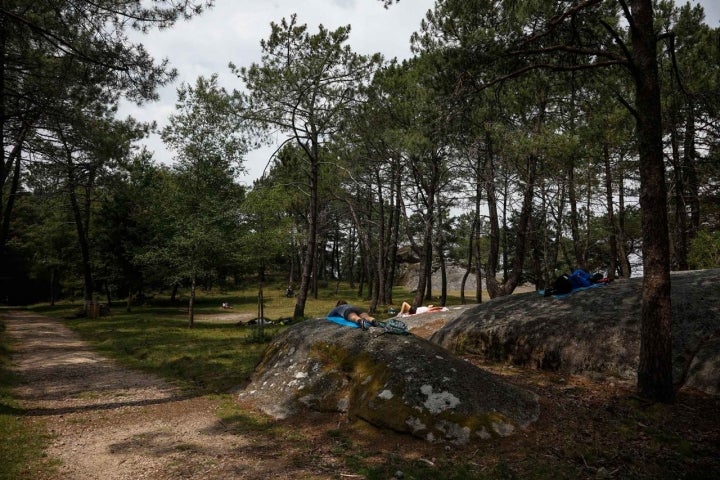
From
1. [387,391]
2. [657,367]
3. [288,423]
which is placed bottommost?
[288,423]

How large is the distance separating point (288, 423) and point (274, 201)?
47.8 feet

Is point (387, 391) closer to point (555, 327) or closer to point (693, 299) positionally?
point (555, 327)

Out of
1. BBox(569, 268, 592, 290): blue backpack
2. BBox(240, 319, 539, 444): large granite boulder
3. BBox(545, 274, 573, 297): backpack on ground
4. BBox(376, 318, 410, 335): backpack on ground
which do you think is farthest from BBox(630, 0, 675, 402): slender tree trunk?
BBox(376, 318, 410, 335): backpack on ground

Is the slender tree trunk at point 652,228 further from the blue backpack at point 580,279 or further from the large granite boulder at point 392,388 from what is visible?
the blue backpack at point 580,279

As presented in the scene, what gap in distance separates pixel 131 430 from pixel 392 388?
409cm

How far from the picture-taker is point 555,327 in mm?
7965

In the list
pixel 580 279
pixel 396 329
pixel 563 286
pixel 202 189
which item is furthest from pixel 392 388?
pixel 202 189

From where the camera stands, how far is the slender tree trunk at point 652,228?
18.7 feet

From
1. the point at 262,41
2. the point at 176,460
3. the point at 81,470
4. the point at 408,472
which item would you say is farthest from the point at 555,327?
the point at 262,41

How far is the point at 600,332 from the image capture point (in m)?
7.29

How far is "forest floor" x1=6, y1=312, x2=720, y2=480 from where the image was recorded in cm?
453

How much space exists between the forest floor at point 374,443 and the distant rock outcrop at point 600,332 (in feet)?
1.35

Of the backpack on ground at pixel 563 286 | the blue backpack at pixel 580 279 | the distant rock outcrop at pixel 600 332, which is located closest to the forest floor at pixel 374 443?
the distant rock outcrop at pixel 600 332

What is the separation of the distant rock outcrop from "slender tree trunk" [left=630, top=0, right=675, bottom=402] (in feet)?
2.70
